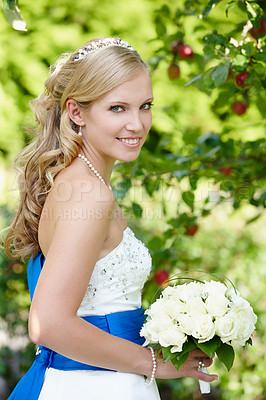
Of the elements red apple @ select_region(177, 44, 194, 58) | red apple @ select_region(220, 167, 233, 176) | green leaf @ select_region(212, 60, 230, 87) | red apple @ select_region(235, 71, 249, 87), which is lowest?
red apple @ select_region(220, 167, 233, 176)

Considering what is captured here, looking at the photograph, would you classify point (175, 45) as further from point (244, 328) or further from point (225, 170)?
point (244, 328)

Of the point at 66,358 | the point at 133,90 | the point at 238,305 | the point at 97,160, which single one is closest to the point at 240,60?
the point at 133,90

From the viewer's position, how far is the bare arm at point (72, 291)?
4.21ft

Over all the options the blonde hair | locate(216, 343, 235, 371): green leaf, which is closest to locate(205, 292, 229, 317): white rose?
locate(216, 343, 235, 371): green leaf

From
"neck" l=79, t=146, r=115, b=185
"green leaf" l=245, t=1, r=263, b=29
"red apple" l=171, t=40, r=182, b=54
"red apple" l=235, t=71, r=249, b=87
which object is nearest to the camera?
"neck" l=79, t=146, r=115, b=185

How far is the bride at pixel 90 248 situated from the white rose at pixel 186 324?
6.1 inches

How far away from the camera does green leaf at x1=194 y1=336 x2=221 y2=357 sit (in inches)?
54.4

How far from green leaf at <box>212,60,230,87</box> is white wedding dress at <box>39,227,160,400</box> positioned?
66 cm

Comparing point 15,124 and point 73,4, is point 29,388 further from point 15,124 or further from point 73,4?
point 73,4

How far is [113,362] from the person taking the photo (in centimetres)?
139

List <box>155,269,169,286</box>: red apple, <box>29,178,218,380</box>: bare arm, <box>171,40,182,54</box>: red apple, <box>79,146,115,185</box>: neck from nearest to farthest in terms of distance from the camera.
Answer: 1. <box>29,178,218,380</box>: bare arm
2. <box>79,146,115,185</box>: neck
3. <box>171,40,182,54</box>: red apple
4. <box>155,269,169,286</box>: red apple

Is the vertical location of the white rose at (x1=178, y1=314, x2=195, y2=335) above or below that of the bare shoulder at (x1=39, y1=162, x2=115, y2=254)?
below

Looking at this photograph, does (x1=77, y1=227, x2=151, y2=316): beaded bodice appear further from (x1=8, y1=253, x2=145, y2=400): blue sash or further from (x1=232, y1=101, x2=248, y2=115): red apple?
(x1=232, y1=101, x2=248, y2=115): red apple

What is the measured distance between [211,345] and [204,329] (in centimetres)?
6
